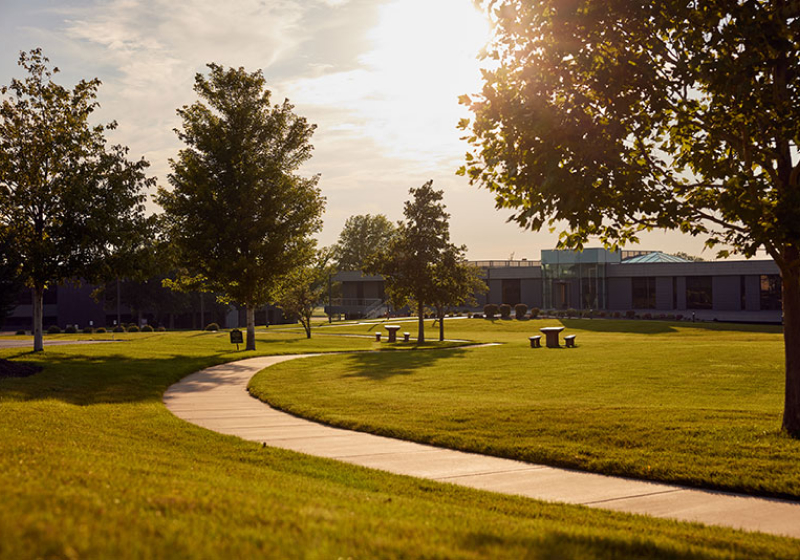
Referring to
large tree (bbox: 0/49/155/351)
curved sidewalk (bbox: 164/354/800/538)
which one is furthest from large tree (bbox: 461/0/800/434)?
large tree (bbox: 0/49/155/351)

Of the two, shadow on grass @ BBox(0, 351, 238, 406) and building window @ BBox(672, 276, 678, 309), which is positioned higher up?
building window @ BBox(672, 276, 678, 309)

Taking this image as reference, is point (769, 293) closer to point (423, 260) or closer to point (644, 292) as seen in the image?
point (644, 292)

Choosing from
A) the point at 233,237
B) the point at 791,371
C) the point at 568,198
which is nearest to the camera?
the point at 568,198

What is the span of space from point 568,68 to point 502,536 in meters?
6.80

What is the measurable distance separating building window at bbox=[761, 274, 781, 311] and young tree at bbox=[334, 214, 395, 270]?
7386 cm

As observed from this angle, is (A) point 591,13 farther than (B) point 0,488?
Yes

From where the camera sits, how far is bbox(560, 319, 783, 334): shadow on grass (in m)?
50.7

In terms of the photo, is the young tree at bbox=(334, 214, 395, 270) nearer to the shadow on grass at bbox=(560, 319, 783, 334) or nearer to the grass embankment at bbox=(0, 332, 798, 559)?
the shadow on grass at bbox=(560, 319, 783, 334)

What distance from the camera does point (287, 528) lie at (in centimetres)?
446

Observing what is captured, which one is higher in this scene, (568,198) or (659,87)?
(659,87)

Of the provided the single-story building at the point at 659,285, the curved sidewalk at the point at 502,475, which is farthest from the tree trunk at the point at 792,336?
the single-story building at the point at 659,285

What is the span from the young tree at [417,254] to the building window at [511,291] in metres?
48.8

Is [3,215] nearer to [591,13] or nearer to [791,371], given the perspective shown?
[591,13]

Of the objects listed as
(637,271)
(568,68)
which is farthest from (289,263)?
(637,271)
